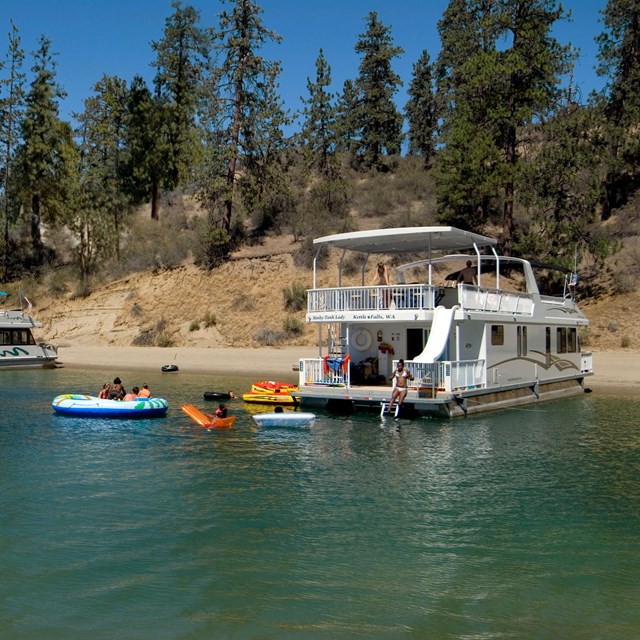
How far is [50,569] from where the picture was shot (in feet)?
33.1

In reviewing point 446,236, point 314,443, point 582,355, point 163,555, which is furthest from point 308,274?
point 163,555

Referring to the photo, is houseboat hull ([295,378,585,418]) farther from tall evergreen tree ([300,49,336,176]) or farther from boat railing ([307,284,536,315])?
tall evergreen tree ([300,49,336,176])

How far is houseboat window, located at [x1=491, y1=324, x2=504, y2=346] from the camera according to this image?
81.9ft

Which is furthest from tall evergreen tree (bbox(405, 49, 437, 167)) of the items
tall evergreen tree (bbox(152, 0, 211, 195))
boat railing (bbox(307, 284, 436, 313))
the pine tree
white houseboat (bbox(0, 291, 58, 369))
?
boat railing (bbox(307, 284, 436, 313))

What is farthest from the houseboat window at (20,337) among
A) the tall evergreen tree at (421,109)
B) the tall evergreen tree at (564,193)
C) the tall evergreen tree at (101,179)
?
the tall evergreen tree at (421,109)

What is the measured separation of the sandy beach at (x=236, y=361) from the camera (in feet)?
106

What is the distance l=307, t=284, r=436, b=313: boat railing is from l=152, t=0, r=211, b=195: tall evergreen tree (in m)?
40.8

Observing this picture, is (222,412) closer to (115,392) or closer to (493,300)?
Answer: (115,392)

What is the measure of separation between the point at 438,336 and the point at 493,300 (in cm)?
372

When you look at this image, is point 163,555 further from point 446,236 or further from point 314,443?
point 446,236

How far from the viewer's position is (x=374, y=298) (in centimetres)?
2369

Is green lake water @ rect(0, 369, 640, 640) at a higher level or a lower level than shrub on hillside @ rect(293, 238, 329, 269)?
lower

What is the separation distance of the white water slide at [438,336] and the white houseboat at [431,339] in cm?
3

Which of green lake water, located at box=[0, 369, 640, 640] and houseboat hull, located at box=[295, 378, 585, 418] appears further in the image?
houseboat hull, located at box=[295, 378, 585, 418]
